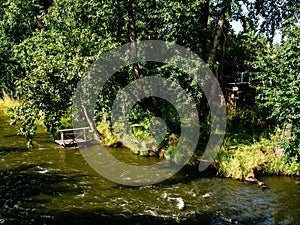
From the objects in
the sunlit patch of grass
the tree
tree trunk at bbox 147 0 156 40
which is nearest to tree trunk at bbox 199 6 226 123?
the sunlit patch of grass

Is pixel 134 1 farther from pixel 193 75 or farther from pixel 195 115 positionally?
pixel 195 115

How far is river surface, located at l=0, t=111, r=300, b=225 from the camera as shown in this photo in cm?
1134

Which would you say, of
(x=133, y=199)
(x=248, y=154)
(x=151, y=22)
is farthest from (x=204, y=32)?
(x=133, y=199)

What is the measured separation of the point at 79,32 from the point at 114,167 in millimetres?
7270

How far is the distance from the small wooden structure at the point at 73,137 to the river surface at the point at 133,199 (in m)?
3.68

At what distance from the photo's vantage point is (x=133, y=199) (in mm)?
12953

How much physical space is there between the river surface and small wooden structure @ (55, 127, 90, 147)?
3684 millimetres

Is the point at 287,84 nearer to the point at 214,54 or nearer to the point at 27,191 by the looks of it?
the point at 214,54

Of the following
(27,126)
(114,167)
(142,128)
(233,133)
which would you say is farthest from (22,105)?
(233,133)

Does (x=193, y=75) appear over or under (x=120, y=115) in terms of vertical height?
over

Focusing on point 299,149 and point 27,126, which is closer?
point 27,126

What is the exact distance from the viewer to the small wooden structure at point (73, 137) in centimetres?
2095

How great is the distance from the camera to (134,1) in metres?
17.0

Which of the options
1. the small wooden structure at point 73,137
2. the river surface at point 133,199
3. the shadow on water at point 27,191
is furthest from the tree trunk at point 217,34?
the shadow on water at point 27,191
